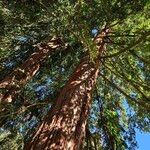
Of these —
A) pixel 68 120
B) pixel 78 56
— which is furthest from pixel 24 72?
pixel 68 120

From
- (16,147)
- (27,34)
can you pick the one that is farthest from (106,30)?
(16,147)

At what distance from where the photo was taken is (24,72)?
10430 mm

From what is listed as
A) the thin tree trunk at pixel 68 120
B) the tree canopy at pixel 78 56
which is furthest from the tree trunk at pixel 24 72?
the thin tree trunk at pixel 68 120

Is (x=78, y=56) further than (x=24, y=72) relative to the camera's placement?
Yes

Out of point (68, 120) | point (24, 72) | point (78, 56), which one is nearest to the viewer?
point (68, 120)

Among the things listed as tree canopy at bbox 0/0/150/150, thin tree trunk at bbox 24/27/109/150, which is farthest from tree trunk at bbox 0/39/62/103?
thin tree trunk at bbox 24/27/109/150

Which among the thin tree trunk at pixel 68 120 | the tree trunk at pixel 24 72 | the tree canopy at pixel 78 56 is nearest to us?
the thin tree trunk at pixel 68 120

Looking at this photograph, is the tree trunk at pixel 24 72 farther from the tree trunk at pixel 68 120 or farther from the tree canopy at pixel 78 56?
the tree trunk at pixel 68 120

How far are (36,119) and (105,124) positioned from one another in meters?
2.30

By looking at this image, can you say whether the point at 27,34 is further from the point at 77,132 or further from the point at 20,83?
the point at 77,132

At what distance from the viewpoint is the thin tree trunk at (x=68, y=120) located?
483 centimetres

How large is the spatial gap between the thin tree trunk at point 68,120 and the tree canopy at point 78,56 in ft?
1.60

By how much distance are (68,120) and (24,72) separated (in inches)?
209

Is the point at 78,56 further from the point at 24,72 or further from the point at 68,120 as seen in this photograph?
the point at 68,120
